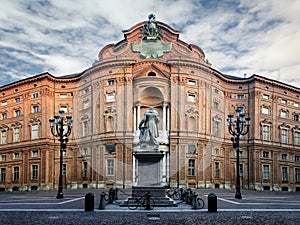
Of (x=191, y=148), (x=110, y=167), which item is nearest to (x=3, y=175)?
(x=110, y=167)

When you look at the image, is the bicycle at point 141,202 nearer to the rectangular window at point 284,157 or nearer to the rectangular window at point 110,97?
the rectangular window at point 110,97

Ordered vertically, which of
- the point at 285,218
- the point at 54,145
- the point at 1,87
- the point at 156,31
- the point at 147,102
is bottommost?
the point at 285,218

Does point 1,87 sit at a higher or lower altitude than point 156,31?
lower

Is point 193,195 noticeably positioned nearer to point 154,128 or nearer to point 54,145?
point 154,128

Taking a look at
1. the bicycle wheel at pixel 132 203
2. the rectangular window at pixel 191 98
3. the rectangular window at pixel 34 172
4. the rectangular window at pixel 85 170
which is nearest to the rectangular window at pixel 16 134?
the rectangular window at pixel 34 172

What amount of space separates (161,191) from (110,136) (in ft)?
77.1

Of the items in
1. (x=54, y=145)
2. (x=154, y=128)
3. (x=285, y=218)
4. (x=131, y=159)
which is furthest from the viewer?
(x=54, y=145)

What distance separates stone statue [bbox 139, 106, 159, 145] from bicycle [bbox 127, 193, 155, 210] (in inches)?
117

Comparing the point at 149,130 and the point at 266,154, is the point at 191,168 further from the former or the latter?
the point at 149,130

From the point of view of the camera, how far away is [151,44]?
144ft

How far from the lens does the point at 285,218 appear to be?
50.2 feet

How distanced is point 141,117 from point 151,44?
31.5ft

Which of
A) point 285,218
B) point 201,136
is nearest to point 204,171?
point 201,136

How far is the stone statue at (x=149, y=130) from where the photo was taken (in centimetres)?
1972
